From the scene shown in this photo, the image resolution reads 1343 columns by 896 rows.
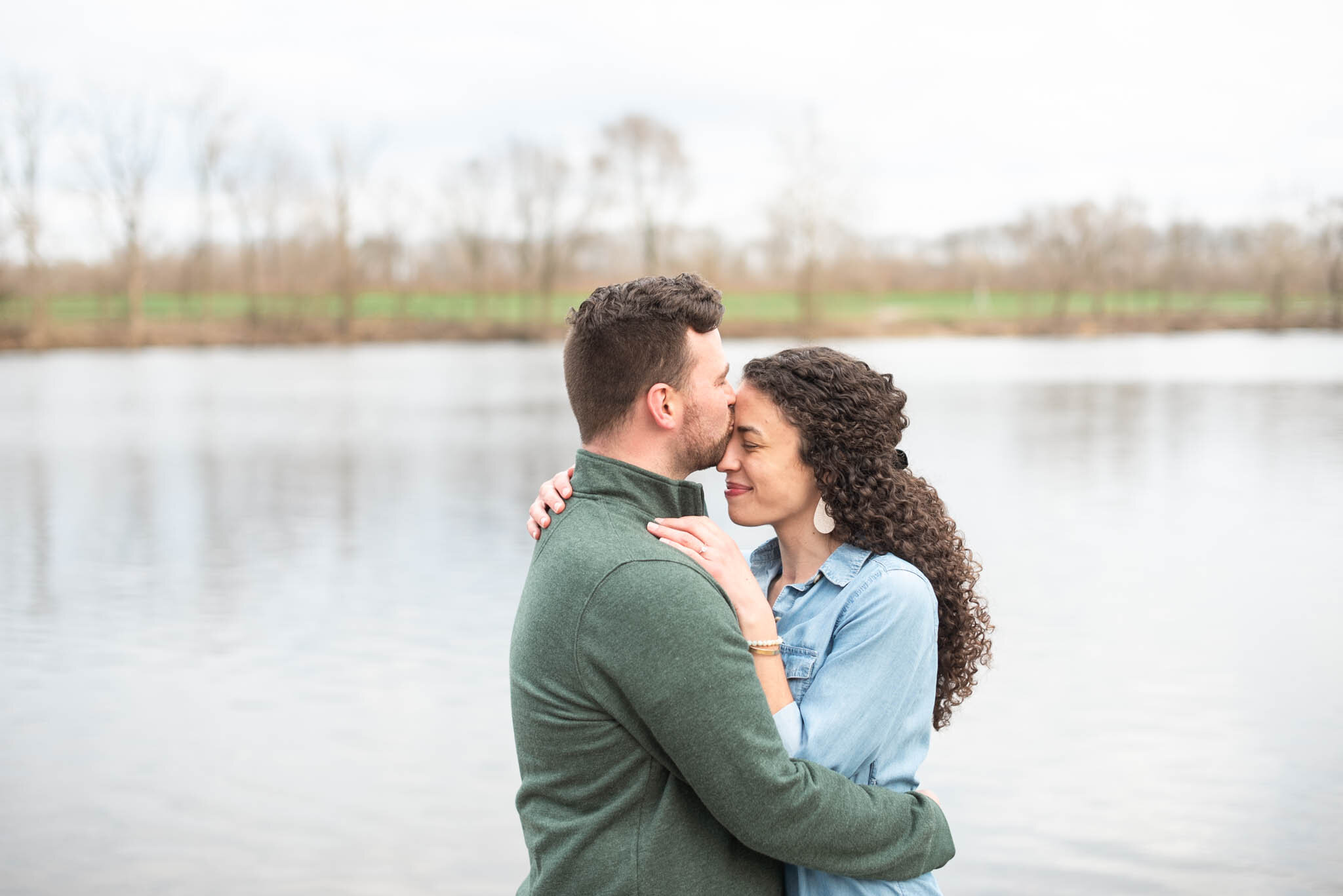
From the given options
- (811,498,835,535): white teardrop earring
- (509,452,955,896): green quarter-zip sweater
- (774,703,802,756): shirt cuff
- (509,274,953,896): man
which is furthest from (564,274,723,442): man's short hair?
(774,703,802,756): shirt cuff

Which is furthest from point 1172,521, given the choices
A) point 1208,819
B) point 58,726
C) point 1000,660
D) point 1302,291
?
point 1302,291

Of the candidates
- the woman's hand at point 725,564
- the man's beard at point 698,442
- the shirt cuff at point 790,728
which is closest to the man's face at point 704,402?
the man's beard at point 698,442

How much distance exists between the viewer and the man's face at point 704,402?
246cm

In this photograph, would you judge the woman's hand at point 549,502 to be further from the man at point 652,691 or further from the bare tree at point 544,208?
the bare tree at point 544,208

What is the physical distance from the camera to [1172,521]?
1311cm

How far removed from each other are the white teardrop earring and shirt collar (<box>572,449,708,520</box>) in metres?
0.42

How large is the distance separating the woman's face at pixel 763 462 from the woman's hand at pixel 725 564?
1.13 feet

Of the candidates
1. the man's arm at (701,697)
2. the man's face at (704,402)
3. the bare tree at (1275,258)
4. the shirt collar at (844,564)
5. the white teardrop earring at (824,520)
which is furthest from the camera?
the bare tree at (1275,258)

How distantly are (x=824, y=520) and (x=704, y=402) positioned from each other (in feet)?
1.50

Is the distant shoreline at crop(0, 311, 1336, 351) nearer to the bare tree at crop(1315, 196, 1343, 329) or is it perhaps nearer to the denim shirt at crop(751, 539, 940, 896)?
the bare tree at crop(1315, 196, 1343, 329)

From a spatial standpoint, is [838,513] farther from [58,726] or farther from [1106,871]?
[58,726]

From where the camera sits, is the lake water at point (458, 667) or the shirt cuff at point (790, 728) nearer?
the shirt cuff at point (790, 728)

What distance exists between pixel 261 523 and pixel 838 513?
1183 centimetres

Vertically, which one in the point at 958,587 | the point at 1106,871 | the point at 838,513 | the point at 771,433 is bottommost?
the point at 1106,871
